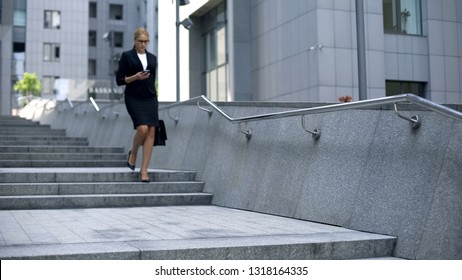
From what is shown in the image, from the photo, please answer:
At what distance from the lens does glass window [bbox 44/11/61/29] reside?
58.3 meters

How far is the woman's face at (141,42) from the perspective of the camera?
27.6ft

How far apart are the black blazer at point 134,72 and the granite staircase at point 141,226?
1322 mm

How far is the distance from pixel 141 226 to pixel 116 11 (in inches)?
2600

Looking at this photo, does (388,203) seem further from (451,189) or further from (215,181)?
(215,181)

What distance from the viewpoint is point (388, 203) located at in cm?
517

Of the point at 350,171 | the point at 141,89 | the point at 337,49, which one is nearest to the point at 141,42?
the point at 141,89

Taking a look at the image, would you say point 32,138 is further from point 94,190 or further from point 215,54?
point 215,54

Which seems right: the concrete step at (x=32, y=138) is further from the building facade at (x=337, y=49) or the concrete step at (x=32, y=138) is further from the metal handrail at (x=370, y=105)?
the building facade at (x=337, y=49)

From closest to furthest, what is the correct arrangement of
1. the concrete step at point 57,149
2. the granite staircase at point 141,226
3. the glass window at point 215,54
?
the granite staircase at point 141,226 → the concrete step at point 57,149 → the glass window at point 215,54

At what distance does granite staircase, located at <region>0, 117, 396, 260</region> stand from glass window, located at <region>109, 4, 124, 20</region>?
59941 millimetres

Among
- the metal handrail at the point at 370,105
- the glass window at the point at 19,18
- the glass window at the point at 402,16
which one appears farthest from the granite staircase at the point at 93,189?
the glass window at the point at 19,18

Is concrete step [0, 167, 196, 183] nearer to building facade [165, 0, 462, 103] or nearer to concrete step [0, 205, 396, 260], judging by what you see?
concrete step [0, 205, 396, 260]

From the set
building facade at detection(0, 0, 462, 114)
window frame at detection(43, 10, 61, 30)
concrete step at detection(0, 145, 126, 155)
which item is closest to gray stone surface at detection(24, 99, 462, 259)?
concrete step at detection(0, 145, 126, 155)
